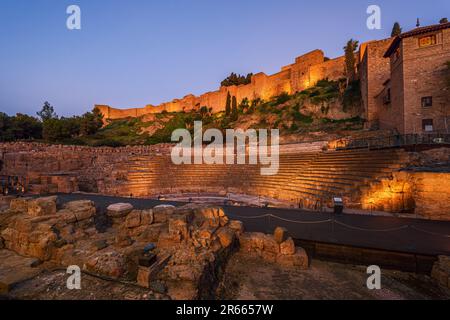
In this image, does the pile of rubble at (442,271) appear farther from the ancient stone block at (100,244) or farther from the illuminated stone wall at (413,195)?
the ancient stone block at (100,244)

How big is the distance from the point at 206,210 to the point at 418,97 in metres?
21.6

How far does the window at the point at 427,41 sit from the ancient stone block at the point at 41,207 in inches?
1071

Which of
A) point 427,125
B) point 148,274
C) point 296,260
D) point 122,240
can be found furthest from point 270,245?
point 427,125

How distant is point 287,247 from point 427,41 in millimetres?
22790

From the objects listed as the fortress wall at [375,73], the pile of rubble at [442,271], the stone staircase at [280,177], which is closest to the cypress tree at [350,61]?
the fortress wall at [375,73]

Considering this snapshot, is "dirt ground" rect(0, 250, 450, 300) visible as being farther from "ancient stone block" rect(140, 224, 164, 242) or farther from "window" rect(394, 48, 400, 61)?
"window" rect(394, 48, 400, 61)

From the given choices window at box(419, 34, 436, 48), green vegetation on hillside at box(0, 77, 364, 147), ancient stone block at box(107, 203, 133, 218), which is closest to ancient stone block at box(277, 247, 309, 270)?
ancient stone block at box(107, 203, 133, 218)

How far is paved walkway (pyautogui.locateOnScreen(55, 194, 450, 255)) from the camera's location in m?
5.31

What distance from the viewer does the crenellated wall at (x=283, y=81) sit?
4034 cm

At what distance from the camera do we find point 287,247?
5.33 metres

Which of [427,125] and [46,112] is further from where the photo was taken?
[46,112]

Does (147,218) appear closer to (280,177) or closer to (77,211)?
(77,211)

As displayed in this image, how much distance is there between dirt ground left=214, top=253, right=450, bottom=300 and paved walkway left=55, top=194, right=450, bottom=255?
0.69 metres
